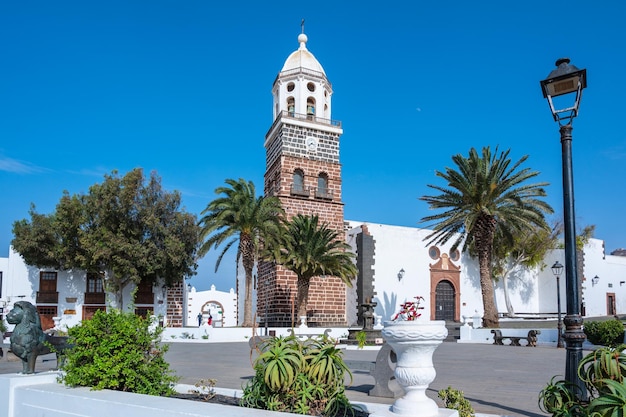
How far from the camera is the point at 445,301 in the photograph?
33.1 meters

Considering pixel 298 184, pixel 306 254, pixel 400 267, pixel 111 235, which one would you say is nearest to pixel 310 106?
pixel 298 184

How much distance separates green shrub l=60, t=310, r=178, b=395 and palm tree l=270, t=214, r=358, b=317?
1892 centimetres

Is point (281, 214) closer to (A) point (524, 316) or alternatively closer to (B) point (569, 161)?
(A) point (524, 316)

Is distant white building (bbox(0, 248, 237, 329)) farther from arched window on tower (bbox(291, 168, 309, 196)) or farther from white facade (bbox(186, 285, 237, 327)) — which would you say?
arched window on tower (bbox(291, 168, 309, 196))

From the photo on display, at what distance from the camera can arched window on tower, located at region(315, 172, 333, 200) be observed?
Result: 3095 centimetres

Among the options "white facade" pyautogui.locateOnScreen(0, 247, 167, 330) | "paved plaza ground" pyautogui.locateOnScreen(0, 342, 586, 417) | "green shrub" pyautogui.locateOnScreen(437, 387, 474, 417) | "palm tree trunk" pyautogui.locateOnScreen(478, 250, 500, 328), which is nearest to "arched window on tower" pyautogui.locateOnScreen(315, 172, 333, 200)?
"palm tree trunk" pyautogui.locateOnScreen(478, 250, 500, 328)

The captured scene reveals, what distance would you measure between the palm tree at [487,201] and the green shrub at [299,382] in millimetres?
18502

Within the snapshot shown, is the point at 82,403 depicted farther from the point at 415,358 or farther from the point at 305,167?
the point at 305,167

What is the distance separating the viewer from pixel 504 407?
259 inches

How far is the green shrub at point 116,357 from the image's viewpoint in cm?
544

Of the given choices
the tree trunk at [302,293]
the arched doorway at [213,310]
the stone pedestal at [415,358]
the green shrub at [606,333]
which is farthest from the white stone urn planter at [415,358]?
the arched doorway at [213,310]

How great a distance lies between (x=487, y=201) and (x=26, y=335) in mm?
20124

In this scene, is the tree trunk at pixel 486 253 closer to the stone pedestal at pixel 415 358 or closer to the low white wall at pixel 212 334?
the low white wall at pixel 212 334

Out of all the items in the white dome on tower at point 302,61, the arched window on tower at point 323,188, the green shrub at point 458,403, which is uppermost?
the white dome on tower at point 302,61
